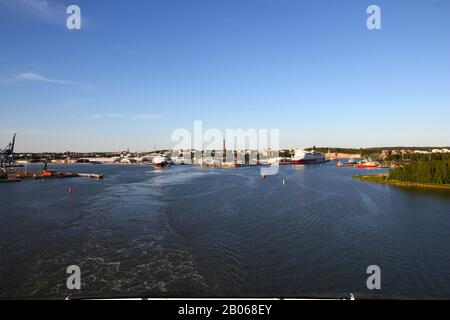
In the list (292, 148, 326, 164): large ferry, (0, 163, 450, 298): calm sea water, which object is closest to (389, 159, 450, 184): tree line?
(0, 163, 450, 298): calm sea water

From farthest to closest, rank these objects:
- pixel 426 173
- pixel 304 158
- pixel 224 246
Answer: pixel 304 158
pixel 426 173
pixel 224 246

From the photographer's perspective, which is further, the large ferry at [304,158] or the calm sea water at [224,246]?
the large ferry at [304,158]

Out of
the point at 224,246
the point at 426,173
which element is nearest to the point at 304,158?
the point at 426,173

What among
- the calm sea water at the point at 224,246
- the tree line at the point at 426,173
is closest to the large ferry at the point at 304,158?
the tree line at the point at 426,173

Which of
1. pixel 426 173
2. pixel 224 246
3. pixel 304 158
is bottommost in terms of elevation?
pixel 224 246

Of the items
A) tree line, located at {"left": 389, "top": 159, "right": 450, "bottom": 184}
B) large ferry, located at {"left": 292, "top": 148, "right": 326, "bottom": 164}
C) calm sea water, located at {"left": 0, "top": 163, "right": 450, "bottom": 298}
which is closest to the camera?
calm sea water, located at {"left": 0, "top": 163, "right": 450, "bottom": 298}

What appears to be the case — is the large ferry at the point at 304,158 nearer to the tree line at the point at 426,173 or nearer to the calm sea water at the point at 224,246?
the tree line at the point at 426,173

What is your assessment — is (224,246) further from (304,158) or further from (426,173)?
(304,158)

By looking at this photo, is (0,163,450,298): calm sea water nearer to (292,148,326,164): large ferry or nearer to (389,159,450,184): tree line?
(389,159,450,184): tree line
